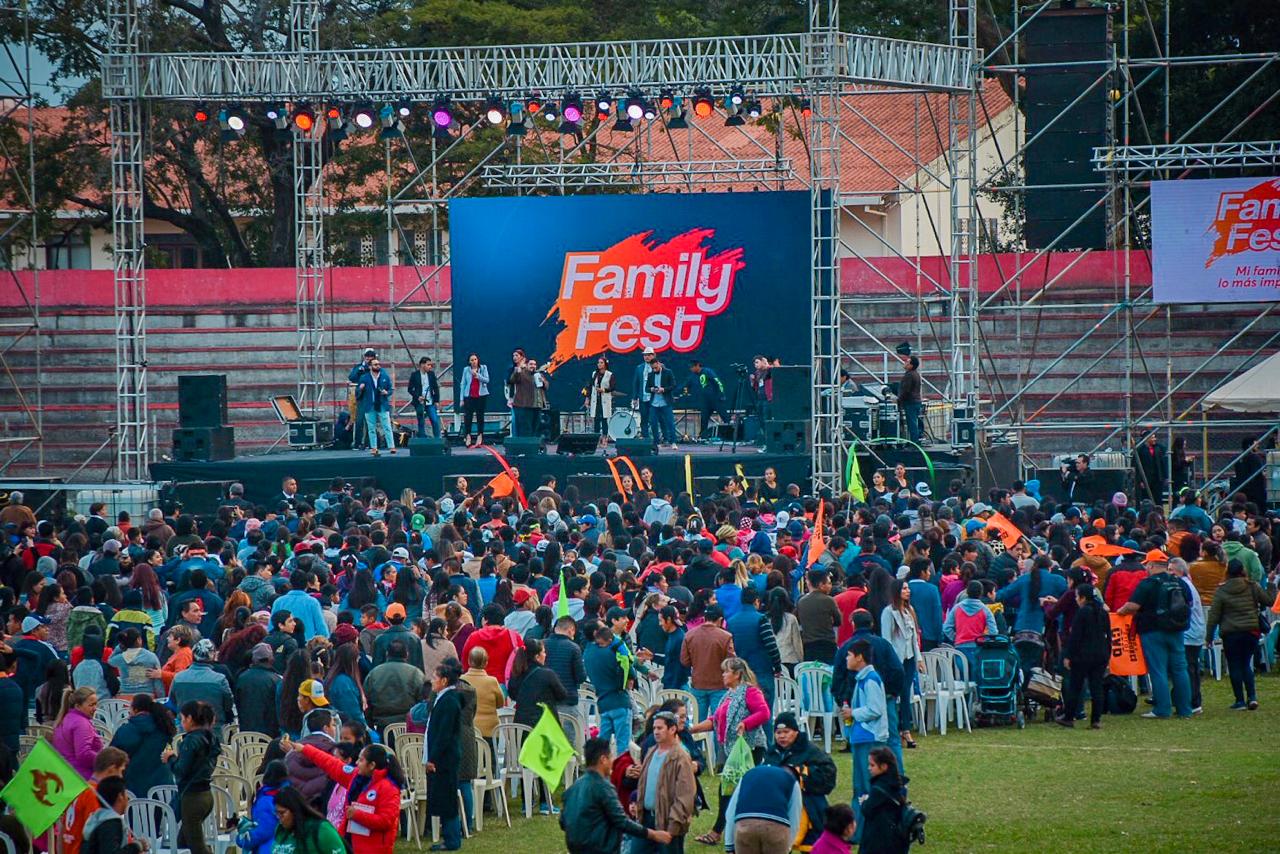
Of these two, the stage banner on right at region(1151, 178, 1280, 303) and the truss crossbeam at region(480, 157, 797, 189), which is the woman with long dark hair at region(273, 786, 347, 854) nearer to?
the stage banner on right at region(1151, 178, 1280, 303)

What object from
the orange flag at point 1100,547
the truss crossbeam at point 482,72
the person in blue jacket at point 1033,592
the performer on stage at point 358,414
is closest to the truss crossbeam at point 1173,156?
the truss crossbeam at point 482,72

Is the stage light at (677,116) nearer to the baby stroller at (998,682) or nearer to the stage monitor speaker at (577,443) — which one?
the stage monitor speaker at (577,443)

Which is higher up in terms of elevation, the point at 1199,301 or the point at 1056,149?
the point at 1056,149

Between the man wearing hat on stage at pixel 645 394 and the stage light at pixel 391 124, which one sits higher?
the stage light at pixel 391 124

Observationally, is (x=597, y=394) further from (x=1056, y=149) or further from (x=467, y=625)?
(x=467, y=625)

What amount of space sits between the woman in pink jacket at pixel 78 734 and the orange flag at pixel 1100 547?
8.99m

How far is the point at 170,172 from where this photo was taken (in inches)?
1490

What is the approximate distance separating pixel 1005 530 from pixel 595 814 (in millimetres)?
8417

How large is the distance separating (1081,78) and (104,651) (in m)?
18.3

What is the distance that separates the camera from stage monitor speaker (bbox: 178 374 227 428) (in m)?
26.0

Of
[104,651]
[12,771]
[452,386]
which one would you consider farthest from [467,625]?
[452,386]

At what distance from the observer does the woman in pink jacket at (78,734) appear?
10.7 meters

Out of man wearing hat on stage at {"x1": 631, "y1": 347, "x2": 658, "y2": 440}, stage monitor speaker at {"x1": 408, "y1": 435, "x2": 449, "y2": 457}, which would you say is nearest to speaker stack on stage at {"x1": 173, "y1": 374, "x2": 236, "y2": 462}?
stage monitor speaker at {"x1": 408, "y1": 435, "x2": 449, "y2": 457}

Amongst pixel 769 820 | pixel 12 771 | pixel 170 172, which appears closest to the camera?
pixel 769 820
